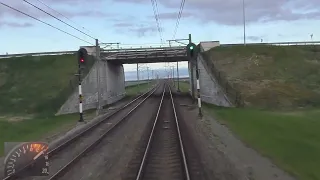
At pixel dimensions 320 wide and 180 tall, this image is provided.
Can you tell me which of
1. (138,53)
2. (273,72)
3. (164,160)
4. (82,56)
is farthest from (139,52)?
(164,160)

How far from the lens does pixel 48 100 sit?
43312 mm

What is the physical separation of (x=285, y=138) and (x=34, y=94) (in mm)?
34195

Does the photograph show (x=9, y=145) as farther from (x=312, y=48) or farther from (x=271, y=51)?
(x=312, y=48)

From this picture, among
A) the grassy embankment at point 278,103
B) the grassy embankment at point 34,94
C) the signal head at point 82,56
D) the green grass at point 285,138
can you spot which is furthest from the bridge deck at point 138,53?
the green grass at point 285,138

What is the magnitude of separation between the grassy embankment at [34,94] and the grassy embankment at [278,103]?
1295 cm

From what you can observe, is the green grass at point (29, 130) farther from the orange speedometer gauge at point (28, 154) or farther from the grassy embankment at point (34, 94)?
the orange speedometer gauge at point (28, 154)

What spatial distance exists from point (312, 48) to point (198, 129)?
4161 centimetres

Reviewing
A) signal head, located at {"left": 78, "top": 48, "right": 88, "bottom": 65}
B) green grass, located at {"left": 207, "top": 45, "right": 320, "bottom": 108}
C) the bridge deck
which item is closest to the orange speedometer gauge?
signal head, located at {"left": 78, "top": 48, "right": 88, "bottom": 65}

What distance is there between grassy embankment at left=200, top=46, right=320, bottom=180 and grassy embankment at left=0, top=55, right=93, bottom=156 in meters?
13.0

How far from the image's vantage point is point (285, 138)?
19.2 meters

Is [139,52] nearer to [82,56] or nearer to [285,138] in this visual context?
[82,56]

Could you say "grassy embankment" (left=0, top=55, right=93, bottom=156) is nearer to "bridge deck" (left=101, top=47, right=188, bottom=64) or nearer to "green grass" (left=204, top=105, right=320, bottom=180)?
"bridge deck" (left=101, top=47, right=188, bottom=64)

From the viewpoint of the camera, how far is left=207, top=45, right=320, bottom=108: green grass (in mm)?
38375

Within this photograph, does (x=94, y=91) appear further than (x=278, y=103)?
Yes
